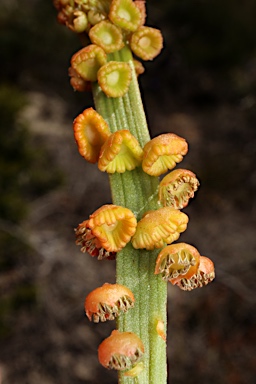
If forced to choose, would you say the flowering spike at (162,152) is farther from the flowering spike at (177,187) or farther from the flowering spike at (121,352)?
the flowering spike at (121,352)

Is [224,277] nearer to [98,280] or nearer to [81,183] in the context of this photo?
[98,280]

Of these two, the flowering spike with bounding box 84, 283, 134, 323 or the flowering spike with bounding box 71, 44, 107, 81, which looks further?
the flowering spike with bounding box 71, 44, 107, 81

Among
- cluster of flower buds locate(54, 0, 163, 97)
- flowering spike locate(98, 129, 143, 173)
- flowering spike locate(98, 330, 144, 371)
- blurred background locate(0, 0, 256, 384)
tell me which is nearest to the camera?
flowering spike locate(98, 330, 144, 371)

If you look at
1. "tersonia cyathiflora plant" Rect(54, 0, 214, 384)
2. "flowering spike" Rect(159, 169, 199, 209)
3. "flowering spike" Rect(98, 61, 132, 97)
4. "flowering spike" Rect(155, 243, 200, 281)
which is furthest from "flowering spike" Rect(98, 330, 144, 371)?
"flowering spike" Rect(98, 61, 132, 97)

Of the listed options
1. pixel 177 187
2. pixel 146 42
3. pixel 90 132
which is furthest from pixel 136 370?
pixel 146 42

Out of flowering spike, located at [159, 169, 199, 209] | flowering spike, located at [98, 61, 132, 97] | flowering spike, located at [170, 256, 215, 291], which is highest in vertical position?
flowering spike, located at [98, 61, 132, 97]

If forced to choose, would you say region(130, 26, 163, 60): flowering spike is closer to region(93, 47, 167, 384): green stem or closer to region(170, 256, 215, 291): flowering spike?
region(93, 47, 167, 384): green stem
